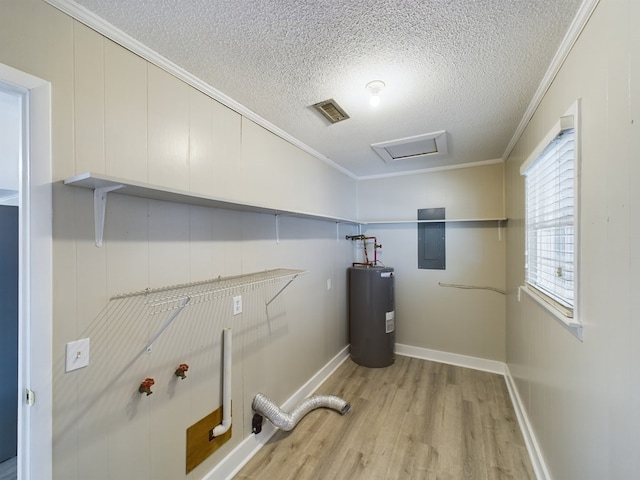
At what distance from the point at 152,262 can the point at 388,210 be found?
306 centimetres

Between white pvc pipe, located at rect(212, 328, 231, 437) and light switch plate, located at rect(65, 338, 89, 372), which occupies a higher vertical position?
light switch plate, located at rect(65, 338, 89, 372)

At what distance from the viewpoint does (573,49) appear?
49.1 inches

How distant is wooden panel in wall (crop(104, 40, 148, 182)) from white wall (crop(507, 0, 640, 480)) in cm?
195

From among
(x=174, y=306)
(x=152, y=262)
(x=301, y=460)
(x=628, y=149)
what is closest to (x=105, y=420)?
(x=174, y=306)

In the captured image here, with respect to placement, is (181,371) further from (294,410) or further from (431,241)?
(431,241)

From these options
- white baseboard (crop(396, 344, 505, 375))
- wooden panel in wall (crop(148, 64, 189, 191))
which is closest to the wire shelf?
wooden panel in wall (crop(148, 64, 189, 191))

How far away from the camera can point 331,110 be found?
1979mm

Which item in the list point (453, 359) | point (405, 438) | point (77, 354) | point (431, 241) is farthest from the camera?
point (431, 241)

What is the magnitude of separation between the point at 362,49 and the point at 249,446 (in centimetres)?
264

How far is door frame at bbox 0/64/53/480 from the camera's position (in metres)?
0.97

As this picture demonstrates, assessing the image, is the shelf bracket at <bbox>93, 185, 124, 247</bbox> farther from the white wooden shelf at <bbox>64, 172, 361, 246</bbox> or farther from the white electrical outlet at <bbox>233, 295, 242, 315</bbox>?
the white electrical outlet at <bbox>233, 295, 242, 315</bbox>

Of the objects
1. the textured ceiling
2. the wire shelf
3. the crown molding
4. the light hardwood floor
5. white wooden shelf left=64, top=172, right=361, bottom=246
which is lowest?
the light hardwood floor

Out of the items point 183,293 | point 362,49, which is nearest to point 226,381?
point 183,293

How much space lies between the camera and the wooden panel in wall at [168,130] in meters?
1.38
